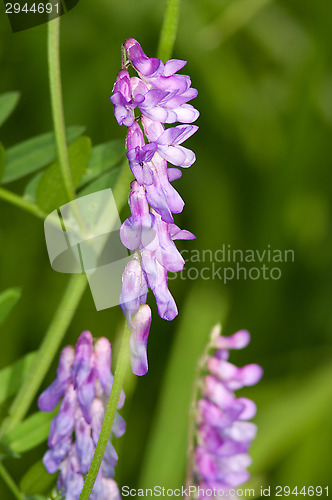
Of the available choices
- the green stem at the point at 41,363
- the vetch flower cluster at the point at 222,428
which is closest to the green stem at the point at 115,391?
the green stem at the point at 41,363

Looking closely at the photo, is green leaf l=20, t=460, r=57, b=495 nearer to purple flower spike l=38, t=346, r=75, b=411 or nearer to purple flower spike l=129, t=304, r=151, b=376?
purple flower spike l=38, t=346, r=75, b=411

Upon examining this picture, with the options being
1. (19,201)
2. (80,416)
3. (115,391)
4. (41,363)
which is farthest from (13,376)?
(115,391)

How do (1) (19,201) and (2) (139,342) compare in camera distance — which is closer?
(2) (139,342)

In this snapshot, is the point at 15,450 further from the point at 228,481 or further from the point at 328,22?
the point at 328,22

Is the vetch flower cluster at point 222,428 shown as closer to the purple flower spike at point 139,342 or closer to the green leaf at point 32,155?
the green leaf at point 32,155

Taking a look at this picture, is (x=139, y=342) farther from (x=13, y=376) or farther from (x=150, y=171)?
(x=13, y=376)

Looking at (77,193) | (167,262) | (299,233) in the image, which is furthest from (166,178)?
(299,233)

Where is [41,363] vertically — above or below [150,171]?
below
